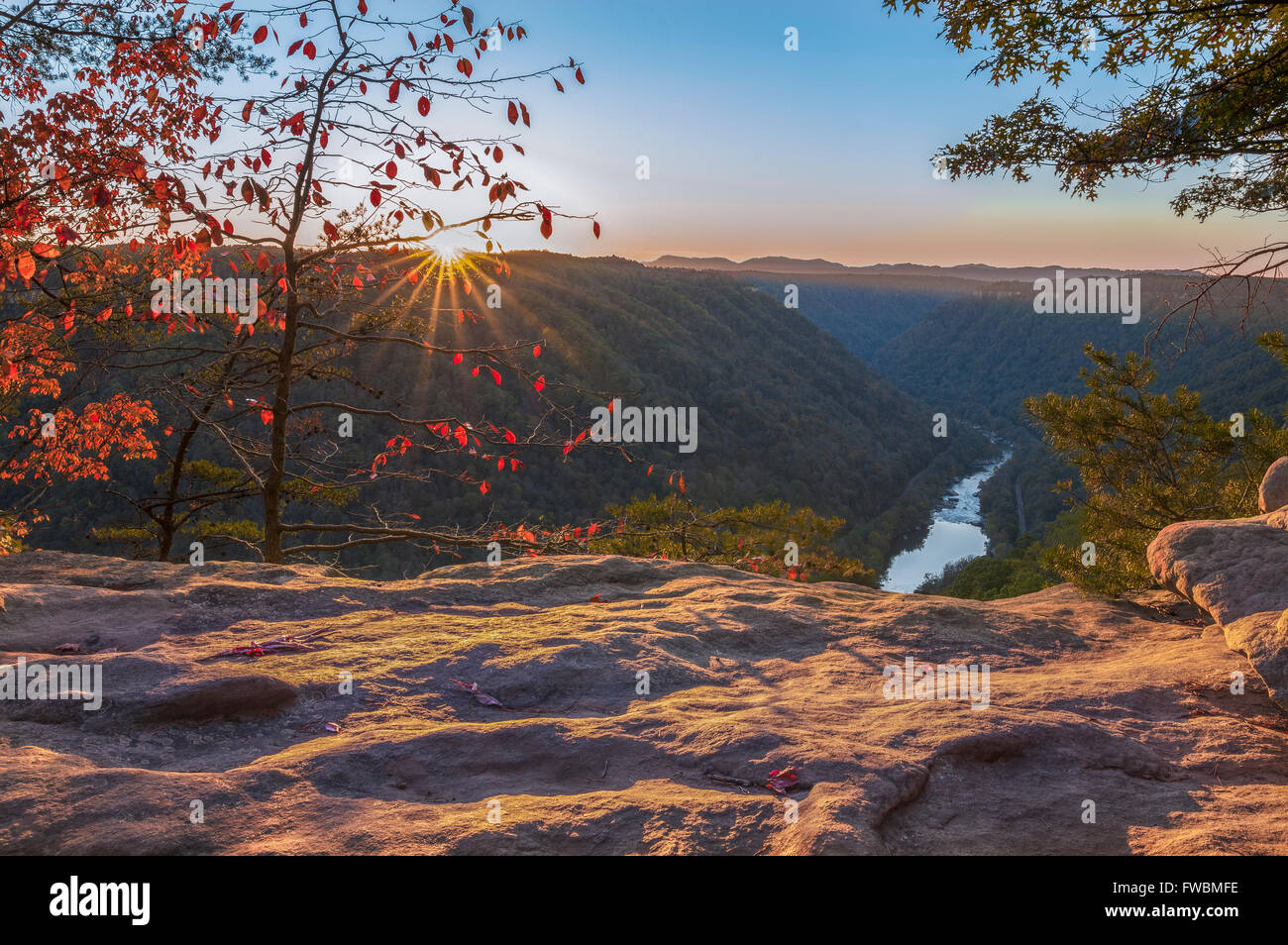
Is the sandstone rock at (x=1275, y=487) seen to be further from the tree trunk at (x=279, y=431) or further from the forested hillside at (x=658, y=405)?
the forested hillside at (x=658, y=405)

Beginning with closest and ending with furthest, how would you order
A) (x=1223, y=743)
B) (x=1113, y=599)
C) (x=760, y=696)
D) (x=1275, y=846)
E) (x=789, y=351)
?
(x=1275, y=846) → (x=1223, y=743) → (x=760, y=696) → (x=1113, y=599) → (x=789, y=351)

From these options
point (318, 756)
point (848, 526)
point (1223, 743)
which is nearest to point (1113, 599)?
point (1223, 743)

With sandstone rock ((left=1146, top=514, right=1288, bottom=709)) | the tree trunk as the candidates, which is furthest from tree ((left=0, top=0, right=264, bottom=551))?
sandstone rock ((left=1146, top=514, right=1288, bottom=709))

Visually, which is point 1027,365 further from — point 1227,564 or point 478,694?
point 478,694

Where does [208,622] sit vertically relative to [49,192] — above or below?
below

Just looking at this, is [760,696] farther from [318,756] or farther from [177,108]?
[177,108]

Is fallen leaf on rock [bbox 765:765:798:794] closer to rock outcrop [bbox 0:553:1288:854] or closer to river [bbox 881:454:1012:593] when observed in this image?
rock outcrop [bbox 0:553:1288:854]

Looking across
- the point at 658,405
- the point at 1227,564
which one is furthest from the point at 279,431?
the point at 658,405
